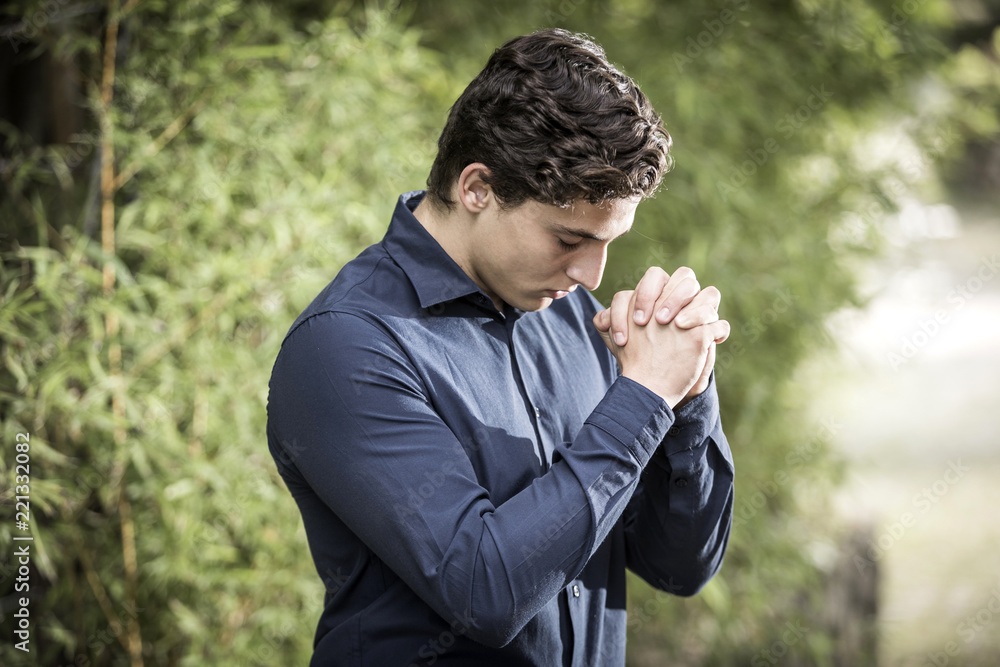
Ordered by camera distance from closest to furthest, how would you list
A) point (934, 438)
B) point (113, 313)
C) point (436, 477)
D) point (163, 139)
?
point (436, 477) < point (113, 313) < point (163, 139) < point (934, 438)

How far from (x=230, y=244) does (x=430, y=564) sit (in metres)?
1.58

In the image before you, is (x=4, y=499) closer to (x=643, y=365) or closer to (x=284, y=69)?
(x=284, y=69)

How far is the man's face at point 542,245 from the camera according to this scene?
102 cm

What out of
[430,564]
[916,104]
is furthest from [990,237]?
[430,564]

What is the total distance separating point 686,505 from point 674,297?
13.6 inches

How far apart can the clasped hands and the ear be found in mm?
249

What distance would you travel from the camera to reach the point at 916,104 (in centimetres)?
282

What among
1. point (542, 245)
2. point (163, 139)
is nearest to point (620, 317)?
point (542, 245)

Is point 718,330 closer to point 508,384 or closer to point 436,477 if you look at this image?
point 508,384

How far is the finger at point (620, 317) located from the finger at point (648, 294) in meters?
0.02

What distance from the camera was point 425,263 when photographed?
110 cm

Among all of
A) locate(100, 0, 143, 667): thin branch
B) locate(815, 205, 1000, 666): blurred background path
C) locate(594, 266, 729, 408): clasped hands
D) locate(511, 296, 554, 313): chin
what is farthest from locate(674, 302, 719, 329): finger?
locate(815, 205, 1000, 666): blurred background path

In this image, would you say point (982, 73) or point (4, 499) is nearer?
point (4, 499)

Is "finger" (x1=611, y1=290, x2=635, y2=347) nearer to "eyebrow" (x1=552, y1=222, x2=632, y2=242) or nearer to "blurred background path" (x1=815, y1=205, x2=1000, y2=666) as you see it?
"eyebrow" (x1=552, y1=222, x2=632, y2=242)
